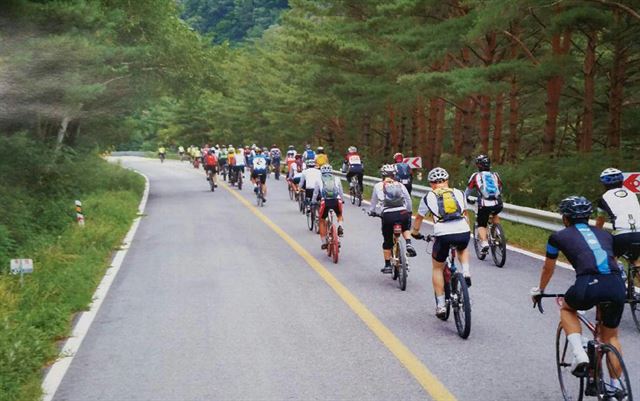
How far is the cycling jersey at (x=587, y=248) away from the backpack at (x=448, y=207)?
2.67 meters

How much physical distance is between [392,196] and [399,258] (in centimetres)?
91

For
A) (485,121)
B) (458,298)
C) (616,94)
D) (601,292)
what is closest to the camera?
(601,292)

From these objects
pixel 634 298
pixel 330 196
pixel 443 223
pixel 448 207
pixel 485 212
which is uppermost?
pixel 448 207

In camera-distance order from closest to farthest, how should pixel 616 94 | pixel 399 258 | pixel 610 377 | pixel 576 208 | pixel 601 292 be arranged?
pixel 610 377, pixel 601 292, pixel 576 208, pixel 399 258, pixel 616 94

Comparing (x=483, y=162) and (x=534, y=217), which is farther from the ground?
(x=483, y=162)

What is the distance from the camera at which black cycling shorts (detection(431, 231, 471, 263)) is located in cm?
770

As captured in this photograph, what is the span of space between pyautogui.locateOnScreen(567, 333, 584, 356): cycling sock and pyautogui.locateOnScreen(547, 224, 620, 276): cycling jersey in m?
0.44

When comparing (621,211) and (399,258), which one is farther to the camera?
(399,258)

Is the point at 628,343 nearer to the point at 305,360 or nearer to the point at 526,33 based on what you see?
the point at 305,360

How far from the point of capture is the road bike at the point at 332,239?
483 inches

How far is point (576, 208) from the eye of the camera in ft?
16.4

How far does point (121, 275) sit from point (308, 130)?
4418 centimetres

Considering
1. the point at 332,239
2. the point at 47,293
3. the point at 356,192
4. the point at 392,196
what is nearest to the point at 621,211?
the point at 392,196

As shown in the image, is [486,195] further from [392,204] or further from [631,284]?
[631,284]
